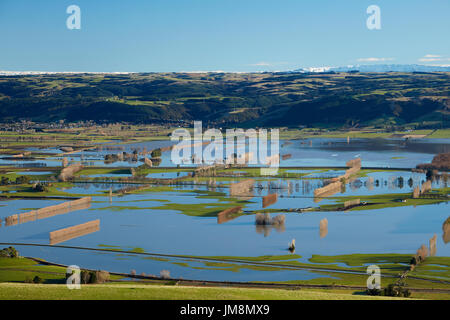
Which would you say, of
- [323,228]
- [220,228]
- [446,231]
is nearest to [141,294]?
[220,228]

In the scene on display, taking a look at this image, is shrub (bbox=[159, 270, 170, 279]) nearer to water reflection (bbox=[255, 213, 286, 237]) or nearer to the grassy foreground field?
the grassy foreground field

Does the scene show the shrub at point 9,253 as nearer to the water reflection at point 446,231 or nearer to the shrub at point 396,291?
the shrub at point 396,291

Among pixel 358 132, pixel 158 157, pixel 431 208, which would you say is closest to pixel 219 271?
pixel 431 208

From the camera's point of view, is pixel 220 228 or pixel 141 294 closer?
pixel 141 294

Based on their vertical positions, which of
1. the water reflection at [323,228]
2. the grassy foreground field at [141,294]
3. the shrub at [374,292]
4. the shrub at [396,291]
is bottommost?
the shrub at [374,292]

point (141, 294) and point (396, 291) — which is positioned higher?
point (141, 294)

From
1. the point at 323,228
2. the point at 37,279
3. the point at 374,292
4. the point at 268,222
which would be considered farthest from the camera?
the point at 268,222

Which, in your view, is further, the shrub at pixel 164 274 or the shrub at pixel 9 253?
the shrub at pixel 9 253

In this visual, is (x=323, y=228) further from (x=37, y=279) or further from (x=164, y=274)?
(x=37, y=279)

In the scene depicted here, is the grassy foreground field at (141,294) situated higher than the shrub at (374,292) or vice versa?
the grassy foreground field at (141,294)

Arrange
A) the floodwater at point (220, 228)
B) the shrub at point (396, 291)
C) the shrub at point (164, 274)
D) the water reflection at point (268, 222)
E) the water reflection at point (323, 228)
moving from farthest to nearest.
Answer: the water reflection at point (268, 222) < the water reflection at point (323, 228) < the floodwater at point (220, 228) < the shrub at point (164, 274) < the shrub at point (396, 291)

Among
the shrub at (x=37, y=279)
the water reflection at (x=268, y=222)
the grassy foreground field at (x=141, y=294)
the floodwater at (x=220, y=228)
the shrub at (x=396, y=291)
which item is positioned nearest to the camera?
the grassy foreground field at (x=141, y=294)

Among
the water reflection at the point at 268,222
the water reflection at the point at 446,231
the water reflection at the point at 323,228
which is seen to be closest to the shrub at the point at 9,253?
the water reflection at the point at 268,222
